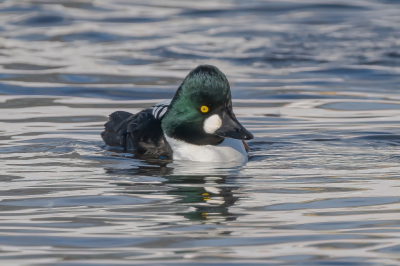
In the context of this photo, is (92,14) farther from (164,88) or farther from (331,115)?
(331,115)

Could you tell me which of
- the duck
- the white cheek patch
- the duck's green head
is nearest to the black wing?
the duck

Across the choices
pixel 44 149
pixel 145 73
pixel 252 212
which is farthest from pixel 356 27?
pixel 252 212

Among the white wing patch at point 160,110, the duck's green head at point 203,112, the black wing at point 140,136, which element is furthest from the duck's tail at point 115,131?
the duck's green head at point 203,112

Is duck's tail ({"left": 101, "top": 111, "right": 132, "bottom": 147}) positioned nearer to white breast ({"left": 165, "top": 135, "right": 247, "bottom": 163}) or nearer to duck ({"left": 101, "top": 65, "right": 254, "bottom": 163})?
duck ({"left": 101, "top": 65, "right": 254, "bottom": 163})

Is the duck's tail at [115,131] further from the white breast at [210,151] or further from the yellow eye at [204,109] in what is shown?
the yellow eye at [204,109]

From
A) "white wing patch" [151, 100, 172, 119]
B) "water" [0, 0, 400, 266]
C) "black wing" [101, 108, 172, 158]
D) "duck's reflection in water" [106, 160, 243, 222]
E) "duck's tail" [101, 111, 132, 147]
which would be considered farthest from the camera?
"duck's tail" [101, 111, 132, 147]

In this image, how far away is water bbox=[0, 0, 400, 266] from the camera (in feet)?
14.9

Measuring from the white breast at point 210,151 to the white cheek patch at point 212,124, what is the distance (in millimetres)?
210

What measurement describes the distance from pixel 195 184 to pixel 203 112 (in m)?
0.92

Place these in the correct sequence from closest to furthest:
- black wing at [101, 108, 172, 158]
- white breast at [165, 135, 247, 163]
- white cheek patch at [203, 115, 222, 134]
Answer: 1. white cheek patch at [203, 115, 222, 134]
2. white breast at [165, 135, 247, 163]
3. black wing at [101, 108, 172, 158]

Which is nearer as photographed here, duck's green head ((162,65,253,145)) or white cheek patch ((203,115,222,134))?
duck's green head ((162,65,253,145))

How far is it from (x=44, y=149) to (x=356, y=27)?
11184mm

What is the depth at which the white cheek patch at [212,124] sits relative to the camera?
6836mm

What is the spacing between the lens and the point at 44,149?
771 centimetres
